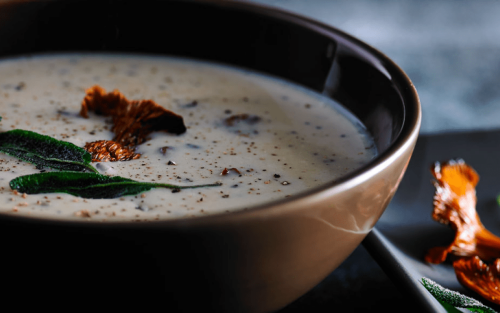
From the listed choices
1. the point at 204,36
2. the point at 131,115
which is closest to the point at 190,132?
the point at 131,115

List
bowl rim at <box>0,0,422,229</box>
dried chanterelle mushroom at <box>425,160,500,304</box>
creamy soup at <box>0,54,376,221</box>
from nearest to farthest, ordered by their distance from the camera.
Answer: bowl rim at <box>0,0,422,229</box> → creamy soup at <box>0,54,376,221</box> → dried chanterelle mushroom at <box>425,160,500,304</box>

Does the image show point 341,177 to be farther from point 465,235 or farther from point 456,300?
point 465,235

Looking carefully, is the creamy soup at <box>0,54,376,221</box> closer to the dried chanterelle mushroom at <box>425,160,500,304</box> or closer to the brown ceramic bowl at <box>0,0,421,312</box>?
the brown ceramic bowl at <box>0,0,421,312</box>

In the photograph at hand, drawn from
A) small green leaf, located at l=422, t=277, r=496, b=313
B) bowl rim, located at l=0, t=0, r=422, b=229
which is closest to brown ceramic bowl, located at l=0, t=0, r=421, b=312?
bowl rim, located at l=0, t=0, r=422, b=229

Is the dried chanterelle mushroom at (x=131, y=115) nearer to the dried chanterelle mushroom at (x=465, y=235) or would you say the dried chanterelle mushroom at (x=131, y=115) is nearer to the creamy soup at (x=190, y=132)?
the creamy soup at (x=190, y=132)

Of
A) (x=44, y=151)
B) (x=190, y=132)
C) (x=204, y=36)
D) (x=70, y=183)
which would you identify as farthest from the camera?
(x=204, y=36)

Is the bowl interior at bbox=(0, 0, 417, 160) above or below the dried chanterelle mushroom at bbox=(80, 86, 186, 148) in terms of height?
above
